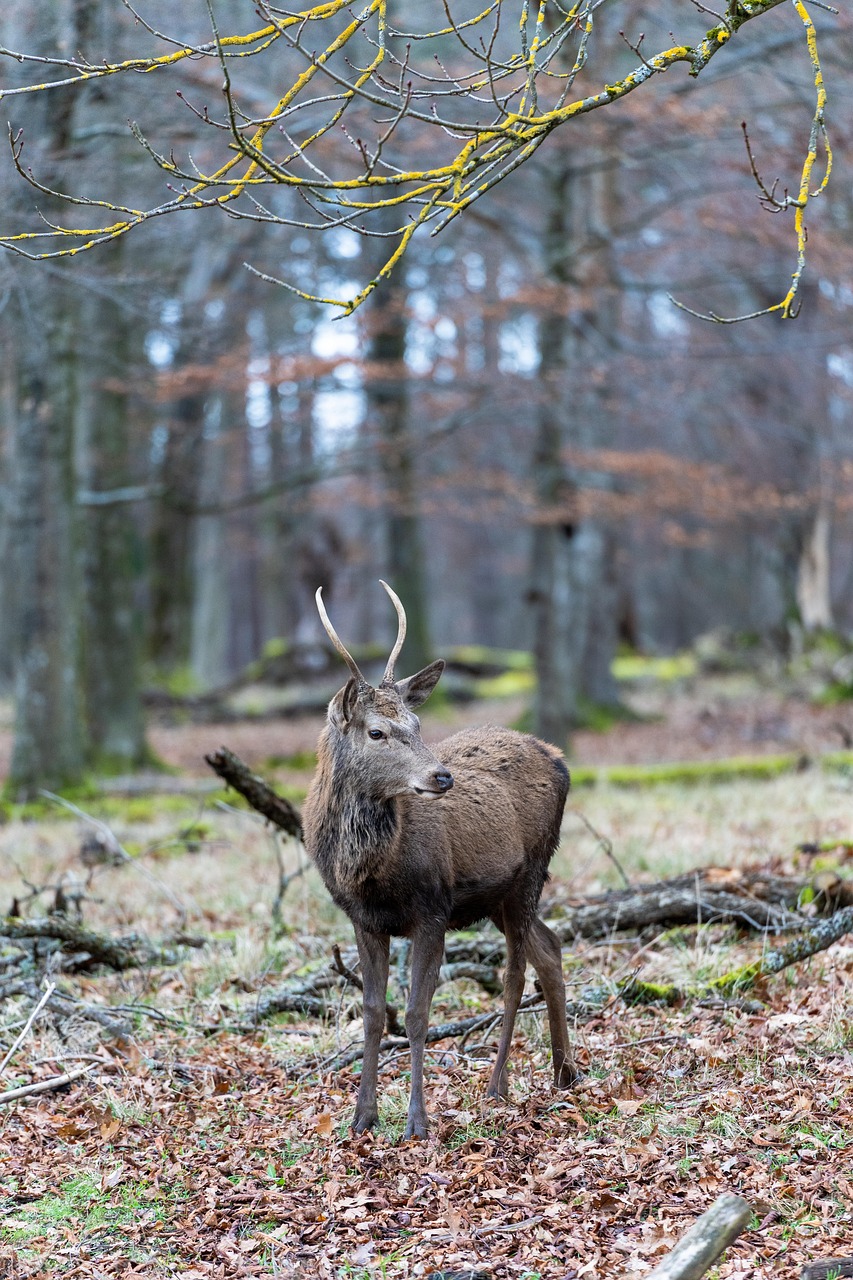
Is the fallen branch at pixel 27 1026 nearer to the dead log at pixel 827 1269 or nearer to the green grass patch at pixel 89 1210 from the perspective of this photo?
the green grass patch at pixel 89 1210

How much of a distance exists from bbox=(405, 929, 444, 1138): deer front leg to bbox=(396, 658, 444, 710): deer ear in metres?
1.09

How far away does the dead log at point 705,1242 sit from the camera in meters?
3.83

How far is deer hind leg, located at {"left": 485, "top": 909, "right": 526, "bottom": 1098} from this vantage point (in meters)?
5.72

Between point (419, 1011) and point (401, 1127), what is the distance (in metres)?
0.57

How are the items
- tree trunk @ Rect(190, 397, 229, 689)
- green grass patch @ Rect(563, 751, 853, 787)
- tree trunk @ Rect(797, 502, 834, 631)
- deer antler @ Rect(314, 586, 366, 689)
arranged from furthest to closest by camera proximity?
tree trunk @ Rect(190, 397, 229, 689) → tree trunk @ Rect(797, 502, 834, 631) → green grass patch @ Rect(563, 751, 853, 787) → deer antler @ Rect(314, 586, 366, 689)

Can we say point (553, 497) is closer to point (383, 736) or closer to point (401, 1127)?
point (383, 736)

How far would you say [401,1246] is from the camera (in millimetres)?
4641

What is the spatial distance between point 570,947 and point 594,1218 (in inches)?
110

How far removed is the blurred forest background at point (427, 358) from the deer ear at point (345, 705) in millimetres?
2861

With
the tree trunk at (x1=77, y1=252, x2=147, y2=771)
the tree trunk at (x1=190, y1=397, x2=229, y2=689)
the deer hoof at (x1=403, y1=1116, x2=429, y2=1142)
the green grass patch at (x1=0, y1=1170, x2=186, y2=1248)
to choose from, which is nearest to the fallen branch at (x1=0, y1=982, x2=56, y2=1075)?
the green grass patch at (x1=0, y1=1170, x2=186, y2=1248)

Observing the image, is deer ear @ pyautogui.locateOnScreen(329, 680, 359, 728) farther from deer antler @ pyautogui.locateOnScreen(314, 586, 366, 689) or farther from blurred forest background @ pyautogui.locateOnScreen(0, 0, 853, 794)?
blurred forest background @ pyautogui.locateOnScreen(0, 0, 853, 794)

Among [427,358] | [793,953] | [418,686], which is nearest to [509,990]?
[418,686]

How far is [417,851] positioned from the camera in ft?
18.1

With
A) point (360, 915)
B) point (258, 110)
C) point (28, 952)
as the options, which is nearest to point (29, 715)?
point (28, 952)
